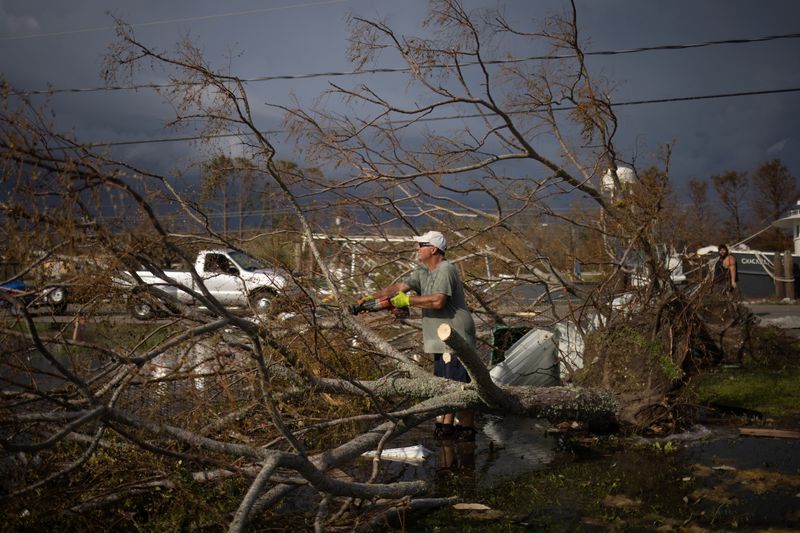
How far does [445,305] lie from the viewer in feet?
18.4

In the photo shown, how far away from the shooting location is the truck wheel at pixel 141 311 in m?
4.86

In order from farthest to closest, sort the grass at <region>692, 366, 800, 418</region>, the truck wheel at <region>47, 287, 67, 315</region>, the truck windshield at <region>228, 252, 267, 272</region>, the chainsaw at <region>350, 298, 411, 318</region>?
the grass at <region>692, 366, 800, 418</region> → the chainsaw at <region>350, 298, 411, 318</region> → the truck windshield at <region>228, 252, 267, 272</region> → the truck wheel at <region>47, 287, 67, 315</region>

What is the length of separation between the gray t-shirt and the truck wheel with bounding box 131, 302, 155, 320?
2.03m

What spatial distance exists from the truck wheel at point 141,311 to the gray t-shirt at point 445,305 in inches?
79.7

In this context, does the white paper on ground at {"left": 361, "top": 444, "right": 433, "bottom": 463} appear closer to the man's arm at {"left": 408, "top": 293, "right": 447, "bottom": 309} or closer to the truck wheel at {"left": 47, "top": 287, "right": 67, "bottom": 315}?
the man's arm at {"left": 408, "top": 293, "right": 447, "bottom": 309}

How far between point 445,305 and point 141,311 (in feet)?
7.54

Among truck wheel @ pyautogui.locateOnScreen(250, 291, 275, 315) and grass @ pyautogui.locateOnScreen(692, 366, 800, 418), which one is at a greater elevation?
truck wheel @ pyautogui.locateOnScreen(250, 291, 275, 315)

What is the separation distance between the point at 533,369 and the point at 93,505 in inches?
166

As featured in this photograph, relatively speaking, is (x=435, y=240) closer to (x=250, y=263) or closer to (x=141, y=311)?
(x=141, y=311)

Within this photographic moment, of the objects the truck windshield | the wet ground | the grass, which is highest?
the truck windshield

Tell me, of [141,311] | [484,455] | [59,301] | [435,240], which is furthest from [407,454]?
[59,301]

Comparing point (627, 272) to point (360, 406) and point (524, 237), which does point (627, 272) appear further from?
point (360, 406)

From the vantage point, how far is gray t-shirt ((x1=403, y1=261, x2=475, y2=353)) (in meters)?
5.50

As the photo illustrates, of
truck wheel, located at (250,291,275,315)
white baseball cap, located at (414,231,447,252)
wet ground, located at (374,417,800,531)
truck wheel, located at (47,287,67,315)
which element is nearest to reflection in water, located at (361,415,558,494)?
wet ground, located at (374,417,800,531)
